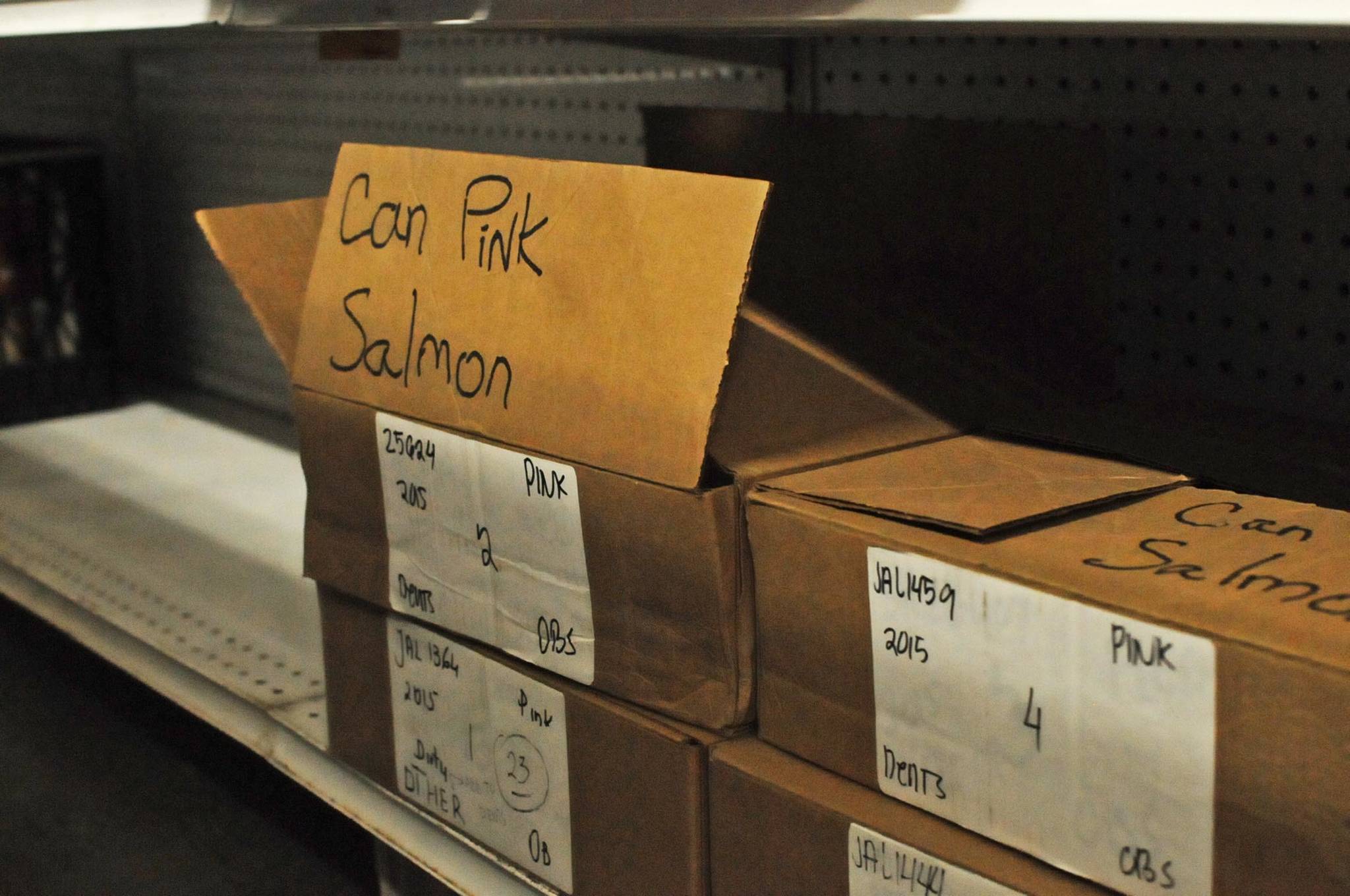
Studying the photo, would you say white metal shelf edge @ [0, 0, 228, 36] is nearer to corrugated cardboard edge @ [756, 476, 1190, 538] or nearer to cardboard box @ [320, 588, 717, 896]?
cardboard box @ [320, 588, 717, 896]

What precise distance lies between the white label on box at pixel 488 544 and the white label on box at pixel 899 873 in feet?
0.62

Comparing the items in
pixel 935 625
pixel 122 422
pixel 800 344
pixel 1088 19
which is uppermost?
pixel 1088 19

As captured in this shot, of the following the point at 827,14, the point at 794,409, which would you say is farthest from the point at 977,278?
the point at 827,14

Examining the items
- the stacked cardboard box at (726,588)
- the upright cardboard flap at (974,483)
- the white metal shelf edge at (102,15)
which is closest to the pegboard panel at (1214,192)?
the upright cardboard flap at (974,483)

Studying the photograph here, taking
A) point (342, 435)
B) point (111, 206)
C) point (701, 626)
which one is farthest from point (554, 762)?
point (111, 206)

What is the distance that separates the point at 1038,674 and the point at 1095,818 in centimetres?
6

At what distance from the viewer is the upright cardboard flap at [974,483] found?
2.11ft

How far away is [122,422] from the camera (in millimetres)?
2195

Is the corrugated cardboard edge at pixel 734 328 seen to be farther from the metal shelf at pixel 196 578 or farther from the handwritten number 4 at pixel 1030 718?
the metal shelf at pixel 196 578

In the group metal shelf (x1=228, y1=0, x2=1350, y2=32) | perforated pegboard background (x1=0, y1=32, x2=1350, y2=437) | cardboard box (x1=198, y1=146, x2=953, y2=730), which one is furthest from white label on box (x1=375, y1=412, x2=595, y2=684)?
perforated pegboard background (x1=0, y1=32, x2=1350, y2=437)

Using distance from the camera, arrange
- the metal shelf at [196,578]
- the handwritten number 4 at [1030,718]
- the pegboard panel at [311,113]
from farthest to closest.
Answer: the pegboard panel at [311,113] < the metal shelf at [196,578] < the handwritten number 4 at [1030,718]

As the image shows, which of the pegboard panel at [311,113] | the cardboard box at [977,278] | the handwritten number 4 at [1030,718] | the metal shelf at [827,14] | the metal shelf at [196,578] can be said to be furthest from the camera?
the pegboard panel at [311,113]

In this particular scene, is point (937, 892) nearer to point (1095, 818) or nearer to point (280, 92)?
point (1095, 818)

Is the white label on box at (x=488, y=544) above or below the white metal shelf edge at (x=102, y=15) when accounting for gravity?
below
